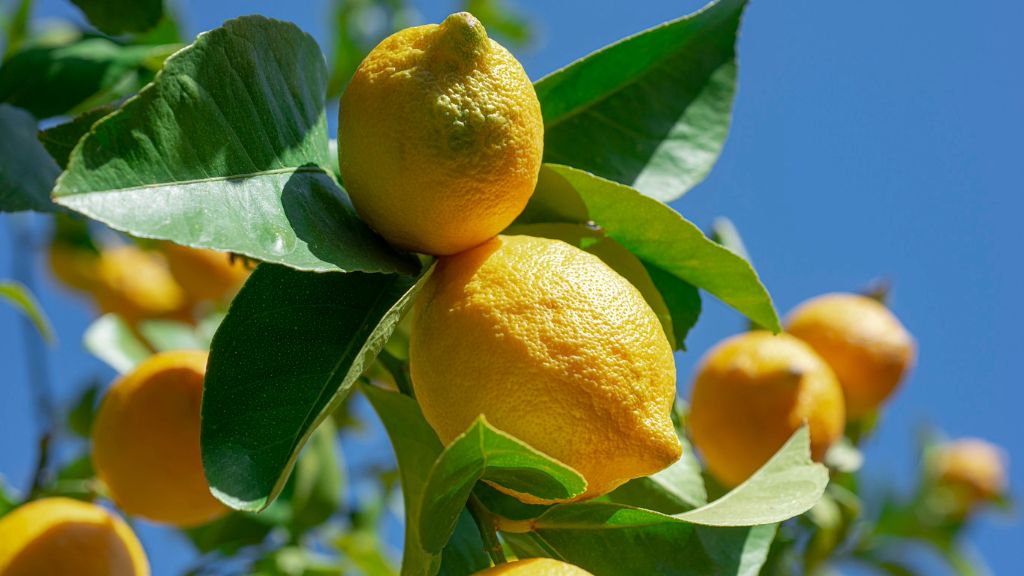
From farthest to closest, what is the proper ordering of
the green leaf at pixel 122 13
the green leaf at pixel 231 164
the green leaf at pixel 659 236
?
the green leaf at pixel 122 13
the green leaf at pixel 659 236
the green leaf at pixel 231 164

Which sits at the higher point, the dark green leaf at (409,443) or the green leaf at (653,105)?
the green leaf at (653,105)

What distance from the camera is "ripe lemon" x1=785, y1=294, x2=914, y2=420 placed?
161 centimetres

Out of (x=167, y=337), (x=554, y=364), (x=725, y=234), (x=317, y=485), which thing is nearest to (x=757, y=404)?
(x=725, y=234)

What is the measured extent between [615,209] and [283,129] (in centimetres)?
29

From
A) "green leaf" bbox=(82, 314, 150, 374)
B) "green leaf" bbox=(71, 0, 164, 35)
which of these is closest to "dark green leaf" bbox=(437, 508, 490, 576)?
"green leaf" bbox=(71, 0, 164, 35)

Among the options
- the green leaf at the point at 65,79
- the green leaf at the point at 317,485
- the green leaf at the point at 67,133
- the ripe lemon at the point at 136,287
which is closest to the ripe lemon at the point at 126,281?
the ripe lemon at the point at 136,287

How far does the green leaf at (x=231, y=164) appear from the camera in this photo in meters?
0.61

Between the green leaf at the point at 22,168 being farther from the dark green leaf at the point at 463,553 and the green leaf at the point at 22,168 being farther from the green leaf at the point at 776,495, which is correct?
the green leaf at the point at 776,495

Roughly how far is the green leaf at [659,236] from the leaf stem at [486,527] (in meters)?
0.27

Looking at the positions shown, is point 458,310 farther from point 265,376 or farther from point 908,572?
point 908,572

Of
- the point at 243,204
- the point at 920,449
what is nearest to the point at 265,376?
the point at 243,204

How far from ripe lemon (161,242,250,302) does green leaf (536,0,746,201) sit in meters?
1.27

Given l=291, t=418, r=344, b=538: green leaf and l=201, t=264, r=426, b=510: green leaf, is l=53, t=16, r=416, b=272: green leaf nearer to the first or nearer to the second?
l=201, t=264, r=426, b=510: green leaf

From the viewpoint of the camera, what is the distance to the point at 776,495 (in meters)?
0.80
